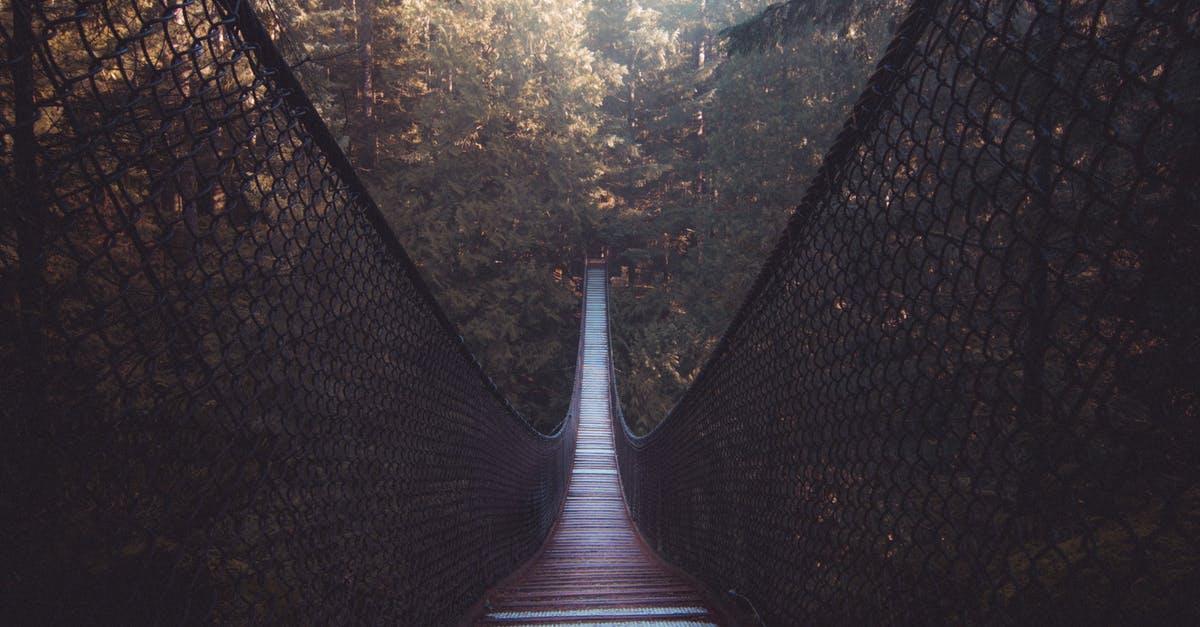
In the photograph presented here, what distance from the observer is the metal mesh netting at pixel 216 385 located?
0.79 m

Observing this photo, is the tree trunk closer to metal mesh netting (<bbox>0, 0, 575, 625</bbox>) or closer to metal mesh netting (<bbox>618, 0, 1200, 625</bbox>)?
metal mesh netting (<bbox>0, 0, 575, 625</bbox>)

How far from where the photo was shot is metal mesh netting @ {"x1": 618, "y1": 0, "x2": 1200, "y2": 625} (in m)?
0.66

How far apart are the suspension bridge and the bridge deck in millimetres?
42

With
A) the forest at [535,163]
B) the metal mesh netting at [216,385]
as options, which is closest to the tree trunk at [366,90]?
the forest at [535,163]

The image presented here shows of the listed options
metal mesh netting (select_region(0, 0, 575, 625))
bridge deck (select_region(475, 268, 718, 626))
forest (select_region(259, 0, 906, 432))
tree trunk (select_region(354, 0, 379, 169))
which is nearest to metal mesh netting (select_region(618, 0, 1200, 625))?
bridge deck (select_region(475, 268, 718, 626))

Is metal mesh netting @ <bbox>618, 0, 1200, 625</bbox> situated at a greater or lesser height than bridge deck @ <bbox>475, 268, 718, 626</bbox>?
greater

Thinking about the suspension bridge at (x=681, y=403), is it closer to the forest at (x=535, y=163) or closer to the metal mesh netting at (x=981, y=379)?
the metal mesh netting at (x=981, y=379)

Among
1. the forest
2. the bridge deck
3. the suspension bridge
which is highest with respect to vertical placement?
the forest

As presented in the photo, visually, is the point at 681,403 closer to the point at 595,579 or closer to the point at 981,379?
the point at 595,579

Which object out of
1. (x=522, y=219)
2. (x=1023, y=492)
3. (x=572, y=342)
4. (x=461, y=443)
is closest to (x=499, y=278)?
(x=522, y=219)

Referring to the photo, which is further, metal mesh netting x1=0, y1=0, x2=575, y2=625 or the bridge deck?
the bridge deck

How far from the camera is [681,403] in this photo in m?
3.24

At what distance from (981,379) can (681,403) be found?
2321mm

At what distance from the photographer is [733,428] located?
2283mm
